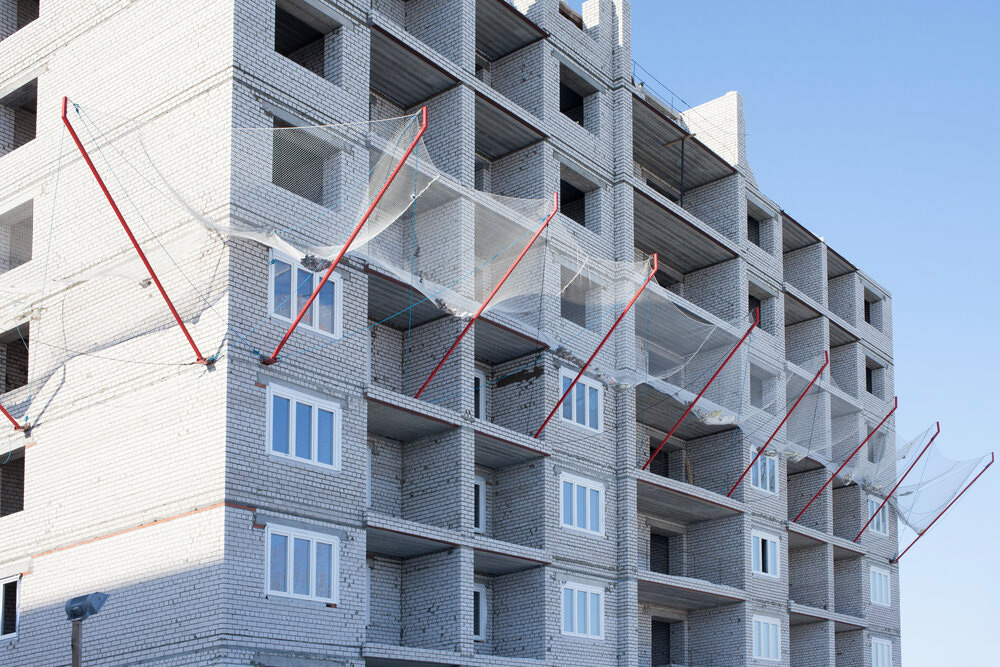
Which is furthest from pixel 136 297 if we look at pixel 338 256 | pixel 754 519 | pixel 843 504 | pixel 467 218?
pixel 843 504

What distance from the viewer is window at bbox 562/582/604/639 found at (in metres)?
30.8

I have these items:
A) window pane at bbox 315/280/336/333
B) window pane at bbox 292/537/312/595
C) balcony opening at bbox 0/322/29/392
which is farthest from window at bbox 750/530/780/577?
balcony opening at bbox 0/322/29/392

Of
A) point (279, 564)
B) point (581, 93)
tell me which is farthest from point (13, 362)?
point (581, 93)

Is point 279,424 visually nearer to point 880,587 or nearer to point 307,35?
point 307,35

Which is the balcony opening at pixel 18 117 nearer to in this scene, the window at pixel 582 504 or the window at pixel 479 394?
the window at pixel 479 394

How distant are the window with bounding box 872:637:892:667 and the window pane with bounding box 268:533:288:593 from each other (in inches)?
1222

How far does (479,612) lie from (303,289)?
33.9 ft

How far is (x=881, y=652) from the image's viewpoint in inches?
1884

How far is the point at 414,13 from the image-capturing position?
3256cm

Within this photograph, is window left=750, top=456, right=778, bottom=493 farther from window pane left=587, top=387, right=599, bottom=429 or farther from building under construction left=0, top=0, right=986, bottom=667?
window pane left=587, top=387, right=599, bottom=429

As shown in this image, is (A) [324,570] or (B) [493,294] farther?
(B) [493,294]

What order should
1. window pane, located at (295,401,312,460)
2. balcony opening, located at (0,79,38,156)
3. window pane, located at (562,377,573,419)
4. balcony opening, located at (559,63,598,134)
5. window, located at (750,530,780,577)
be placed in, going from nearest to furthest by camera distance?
window pane, located at (295,401,312,460) → balcony opening, located at (0,79,38,156) → window pane, located at (562,377,573,419) → balcony opening, located at (559,63,598,134) → window, located at (750,530,780,577)

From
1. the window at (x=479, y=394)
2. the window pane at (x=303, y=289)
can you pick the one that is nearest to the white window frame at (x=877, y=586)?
the window at (x=479, y=394)

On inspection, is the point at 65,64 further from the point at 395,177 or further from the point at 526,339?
the point at 526,339
